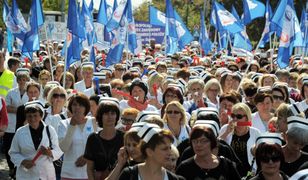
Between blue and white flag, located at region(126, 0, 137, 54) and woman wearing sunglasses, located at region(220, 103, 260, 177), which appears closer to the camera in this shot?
woman wearing sunglasses, located at region(220, 103, 260, 177)

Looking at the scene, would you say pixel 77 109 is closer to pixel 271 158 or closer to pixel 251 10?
pixel 271 158

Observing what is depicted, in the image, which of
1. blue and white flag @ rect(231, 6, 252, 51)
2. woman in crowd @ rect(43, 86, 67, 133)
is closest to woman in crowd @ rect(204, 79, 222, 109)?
woman in crowd @ rect(43, 86, 67, 133)

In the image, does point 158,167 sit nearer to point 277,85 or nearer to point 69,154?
point 69,154

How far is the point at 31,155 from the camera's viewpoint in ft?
30.0

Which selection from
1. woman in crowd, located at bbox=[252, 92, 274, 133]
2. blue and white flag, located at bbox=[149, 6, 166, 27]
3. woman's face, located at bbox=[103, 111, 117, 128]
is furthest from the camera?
blue and white flag, located at bbox=[149, 6, 166, 27]

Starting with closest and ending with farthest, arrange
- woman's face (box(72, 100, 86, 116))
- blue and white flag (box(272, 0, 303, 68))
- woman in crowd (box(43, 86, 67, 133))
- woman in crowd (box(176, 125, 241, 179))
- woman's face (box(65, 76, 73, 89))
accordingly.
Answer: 1. woman in crowd (box(176, 125, 241, 179))
2. woman's face (box(72, 100, 86, 116))
3. woman in crowd (box(43, 86, 67, 133))
4. woman's face (box(65, 76, 73, 89))
5. blue and white flag (box(272, 0, 303, 68))

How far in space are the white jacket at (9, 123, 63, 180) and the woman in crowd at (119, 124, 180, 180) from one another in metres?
3.06

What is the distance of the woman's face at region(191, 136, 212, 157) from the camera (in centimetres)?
663

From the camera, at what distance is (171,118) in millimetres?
8492

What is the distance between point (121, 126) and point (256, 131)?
1.39 metres

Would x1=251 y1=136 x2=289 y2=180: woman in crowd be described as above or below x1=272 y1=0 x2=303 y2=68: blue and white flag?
below

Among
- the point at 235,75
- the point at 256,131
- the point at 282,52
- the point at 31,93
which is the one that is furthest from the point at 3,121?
the point at 282,52

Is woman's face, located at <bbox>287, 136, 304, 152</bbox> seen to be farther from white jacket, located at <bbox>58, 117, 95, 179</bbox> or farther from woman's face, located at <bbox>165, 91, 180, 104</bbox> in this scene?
woman's face, located at <bbox>165, 91, 180, 104</bbox>

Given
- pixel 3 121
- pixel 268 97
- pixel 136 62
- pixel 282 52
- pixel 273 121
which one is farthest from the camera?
pixel 136 62
